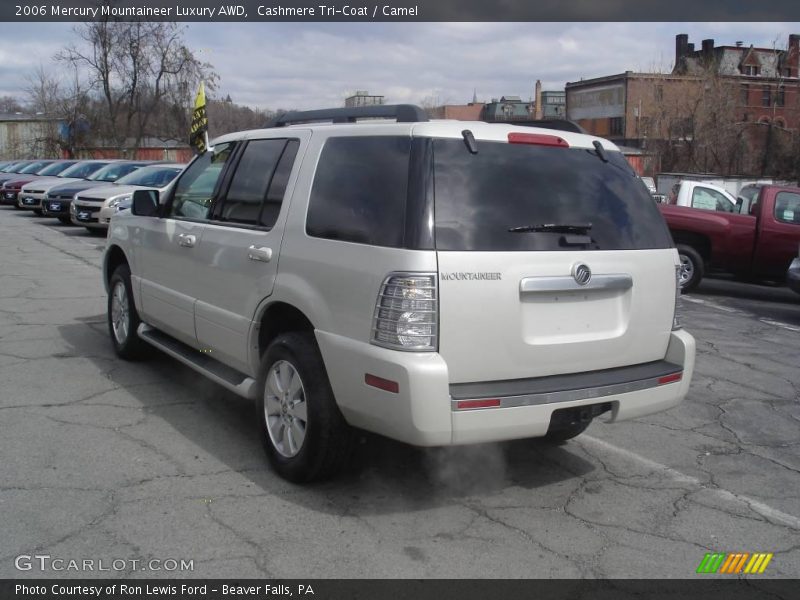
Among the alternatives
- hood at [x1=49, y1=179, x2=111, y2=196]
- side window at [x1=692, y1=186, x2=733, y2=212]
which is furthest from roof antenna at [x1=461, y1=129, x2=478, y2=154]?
hood at [x1=49, y1=179, x2=111, y2=196]

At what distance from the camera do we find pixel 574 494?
14.5 feet

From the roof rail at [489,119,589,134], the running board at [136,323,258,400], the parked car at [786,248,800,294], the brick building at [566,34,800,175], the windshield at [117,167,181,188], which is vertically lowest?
the parked car at [786,248,800,294]

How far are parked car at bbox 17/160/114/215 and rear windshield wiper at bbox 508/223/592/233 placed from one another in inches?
814

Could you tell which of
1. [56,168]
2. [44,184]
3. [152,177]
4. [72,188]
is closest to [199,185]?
[152,177]

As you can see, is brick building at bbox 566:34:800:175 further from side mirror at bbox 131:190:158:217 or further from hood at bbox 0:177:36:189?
side mirror at bbox 131:190:158:217

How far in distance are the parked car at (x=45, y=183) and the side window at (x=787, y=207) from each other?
17919mm

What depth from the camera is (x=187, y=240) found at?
5469 mm

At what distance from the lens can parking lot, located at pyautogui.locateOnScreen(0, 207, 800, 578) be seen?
3637 millimetres

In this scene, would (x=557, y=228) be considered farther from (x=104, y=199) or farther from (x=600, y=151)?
(x=104, y=199)

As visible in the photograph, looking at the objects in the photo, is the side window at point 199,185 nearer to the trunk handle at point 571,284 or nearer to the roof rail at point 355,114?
the roof rail at point 355,114

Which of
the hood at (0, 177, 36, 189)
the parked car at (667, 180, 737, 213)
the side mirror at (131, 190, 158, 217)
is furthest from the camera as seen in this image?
the hood at (0, 177, 36, 189)

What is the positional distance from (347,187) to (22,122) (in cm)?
6010
